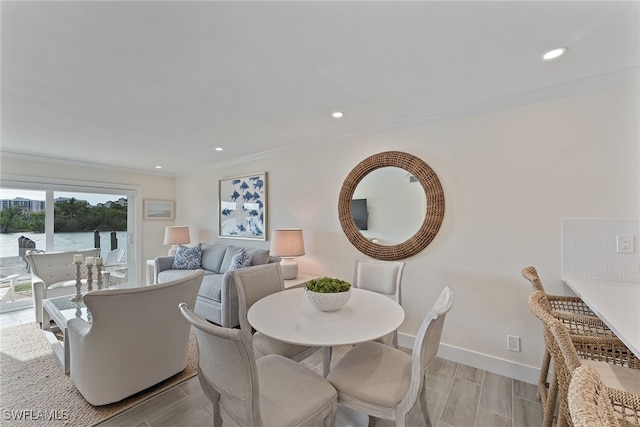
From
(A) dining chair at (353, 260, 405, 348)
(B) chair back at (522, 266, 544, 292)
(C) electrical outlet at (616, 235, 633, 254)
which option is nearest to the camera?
(B) chair back at (522, 266, 544, 292)

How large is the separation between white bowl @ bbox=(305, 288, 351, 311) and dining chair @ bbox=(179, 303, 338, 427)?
35 centimetres

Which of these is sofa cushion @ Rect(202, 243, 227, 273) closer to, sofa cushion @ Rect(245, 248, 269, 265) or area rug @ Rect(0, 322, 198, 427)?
sofa cushion @ Rect(245, 248, 269, 265)

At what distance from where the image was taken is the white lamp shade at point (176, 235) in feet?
15.1

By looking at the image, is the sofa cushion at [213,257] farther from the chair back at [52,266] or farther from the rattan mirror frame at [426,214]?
the rattan mirror frame at [426,214]

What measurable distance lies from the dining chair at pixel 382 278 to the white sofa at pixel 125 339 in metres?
1.40

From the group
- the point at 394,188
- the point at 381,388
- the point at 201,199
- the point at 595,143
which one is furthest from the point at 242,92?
the point at 201,199

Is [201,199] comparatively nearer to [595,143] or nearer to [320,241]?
[320,241]

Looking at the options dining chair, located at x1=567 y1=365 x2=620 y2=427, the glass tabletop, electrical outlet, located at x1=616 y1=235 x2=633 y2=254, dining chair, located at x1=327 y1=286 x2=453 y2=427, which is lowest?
the glass tabletop

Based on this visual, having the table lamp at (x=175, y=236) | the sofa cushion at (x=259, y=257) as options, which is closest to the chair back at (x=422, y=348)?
the sofa cushion at (x=259, y=257)

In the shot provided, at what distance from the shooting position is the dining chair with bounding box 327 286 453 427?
1.22 meters

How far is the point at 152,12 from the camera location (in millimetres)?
Answer: 1234

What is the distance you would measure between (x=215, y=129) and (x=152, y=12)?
5.53 ft

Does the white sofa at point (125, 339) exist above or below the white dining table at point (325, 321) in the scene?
below

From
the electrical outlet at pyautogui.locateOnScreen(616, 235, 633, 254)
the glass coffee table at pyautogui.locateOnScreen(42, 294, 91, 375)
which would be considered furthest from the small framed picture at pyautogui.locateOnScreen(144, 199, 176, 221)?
the electrical outlet at pyautogui.locateOnScreen(616, 235, 633, 254)
